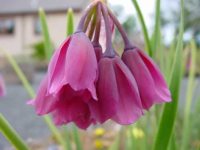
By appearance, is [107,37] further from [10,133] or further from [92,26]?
[10,133]

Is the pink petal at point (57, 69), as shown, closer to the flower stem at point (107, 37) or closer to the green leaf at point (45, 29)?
the flower stem at point (107, 37)

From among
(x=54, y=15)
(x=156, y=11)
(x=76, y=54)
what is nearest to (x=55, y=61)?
(x=76, y=54)

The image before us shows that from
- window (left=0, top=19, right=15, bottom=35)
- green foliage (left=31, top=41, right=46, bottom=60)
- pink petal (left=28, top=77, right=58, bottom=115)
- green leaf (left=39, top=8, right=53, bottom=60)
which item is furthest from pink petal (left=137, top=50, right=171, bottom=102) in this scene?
window (left=0, top=19, right=15, bottom=35)

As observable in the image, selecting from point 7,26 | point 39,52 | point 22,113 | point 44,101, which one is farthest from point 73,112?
point 7,26

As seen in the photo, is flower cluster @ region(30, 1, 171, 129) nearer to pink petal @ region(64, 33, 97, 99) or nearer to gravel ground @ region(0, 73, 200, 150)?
pink petal @ region(64, 33, 97, 99)

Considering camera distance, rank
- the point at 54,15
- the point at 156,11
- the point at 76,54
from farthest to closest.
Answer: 1. the point at 54,15
2. the point at 156,11
3. the point at 76,54

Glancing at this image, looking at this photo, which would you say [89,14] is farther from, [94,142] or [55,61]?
[94,142]
